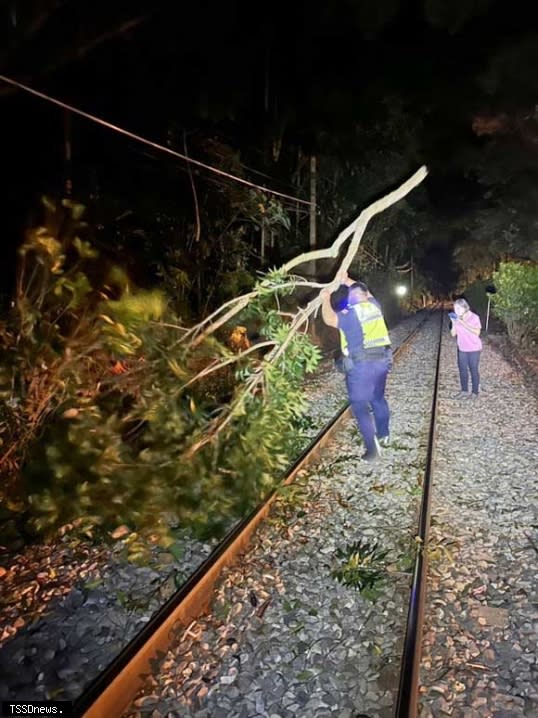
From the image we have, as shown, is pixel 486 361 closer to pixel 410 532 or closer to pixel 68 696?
pixel 410 532

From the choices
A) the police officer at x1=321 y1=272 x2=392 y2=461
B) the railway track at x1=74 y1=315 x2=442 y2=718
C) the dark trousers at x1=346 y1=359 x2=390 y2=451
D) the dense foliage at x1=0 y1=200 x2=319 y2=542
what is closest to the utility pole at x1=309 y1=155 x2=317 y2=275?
the police officer at x1=321 y1=272 x2=392 y2=461

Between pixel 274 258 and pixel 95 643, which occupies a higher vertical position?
pixel 274 258

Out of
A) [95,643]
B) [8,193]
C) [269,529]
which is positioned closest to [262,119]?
[8,193]

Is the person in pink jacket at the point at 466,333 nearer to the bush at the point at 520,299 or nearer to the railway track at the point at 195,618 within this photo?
the railway track at the point at 195,618

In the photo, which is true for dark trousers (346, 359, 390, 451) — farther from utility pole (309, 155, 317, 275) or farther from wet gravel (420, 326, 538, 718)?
utility pole (309, 155, 317, 275)

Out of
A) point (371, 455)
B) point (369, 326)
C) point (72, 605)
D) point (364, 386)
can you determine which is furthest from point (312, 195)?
point (72, 605)

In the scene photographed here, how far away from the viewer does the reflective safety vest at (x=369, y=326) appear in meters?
6.89

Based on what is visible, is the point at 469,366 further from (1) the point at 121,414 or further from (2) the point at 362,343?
(1) the point at 121,414

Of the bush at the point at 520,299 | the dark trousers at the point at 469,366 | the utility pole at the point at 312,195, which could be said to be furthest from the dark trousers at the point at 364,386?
the bush at the point at 520,299

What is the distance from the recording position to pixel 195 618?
13.2 ft

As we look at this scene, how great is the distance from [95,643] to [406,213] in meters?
30.7

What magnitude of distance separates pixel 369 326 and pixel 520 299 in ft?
42.7

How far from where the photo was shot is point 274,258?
52.5ft

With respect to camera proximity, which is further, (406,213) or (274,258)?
(406,213)
